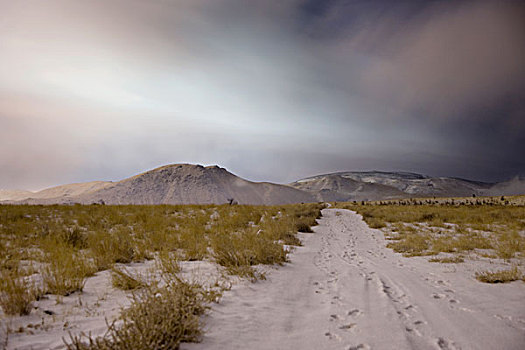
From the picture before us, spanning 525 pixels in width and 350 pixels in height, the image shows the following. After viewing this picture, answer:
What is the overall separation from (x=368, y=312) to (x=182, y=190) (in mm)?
95936

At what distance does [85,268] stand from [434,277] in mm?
6522

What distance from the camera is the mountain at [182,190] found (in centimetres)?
8481

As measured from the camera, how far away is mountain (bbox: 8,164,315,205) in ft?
278

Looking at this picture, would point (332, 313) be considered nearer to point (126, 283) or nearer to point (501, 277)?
point (126, 283)

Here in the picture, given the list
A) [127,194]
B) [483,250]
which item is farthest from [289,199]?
[483,250]

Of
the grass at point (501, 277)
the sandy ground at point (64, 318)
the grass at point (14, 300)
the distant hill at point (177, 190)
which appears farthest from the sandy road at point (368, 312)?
the distant hill at point (177, 190)

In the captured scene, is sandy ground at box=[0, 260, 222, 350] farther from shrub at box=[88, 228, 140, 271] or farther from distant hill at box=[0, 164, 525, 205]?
distant hill at box=[0, 164, 525, 205]

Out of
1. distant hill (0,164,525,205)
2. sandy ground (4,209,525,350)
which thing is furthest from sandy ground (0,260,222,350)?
distant hill (0,164,525,205)

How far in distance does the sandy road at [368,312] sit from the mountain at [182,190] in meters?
73.2

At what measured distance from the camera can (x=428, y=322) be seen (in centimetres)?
293

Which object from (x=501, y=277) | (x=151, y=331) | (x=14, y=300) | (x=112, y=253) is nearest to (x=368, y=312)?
(x=151, y=331)

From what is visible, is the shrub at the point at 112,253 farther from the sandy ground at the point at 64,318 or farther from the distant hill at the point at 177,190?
the distant hill at the point at 177,190

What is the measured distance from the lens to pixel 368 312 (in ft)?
10.5

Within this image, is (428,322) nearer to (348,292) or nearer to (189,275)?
(348,292)
